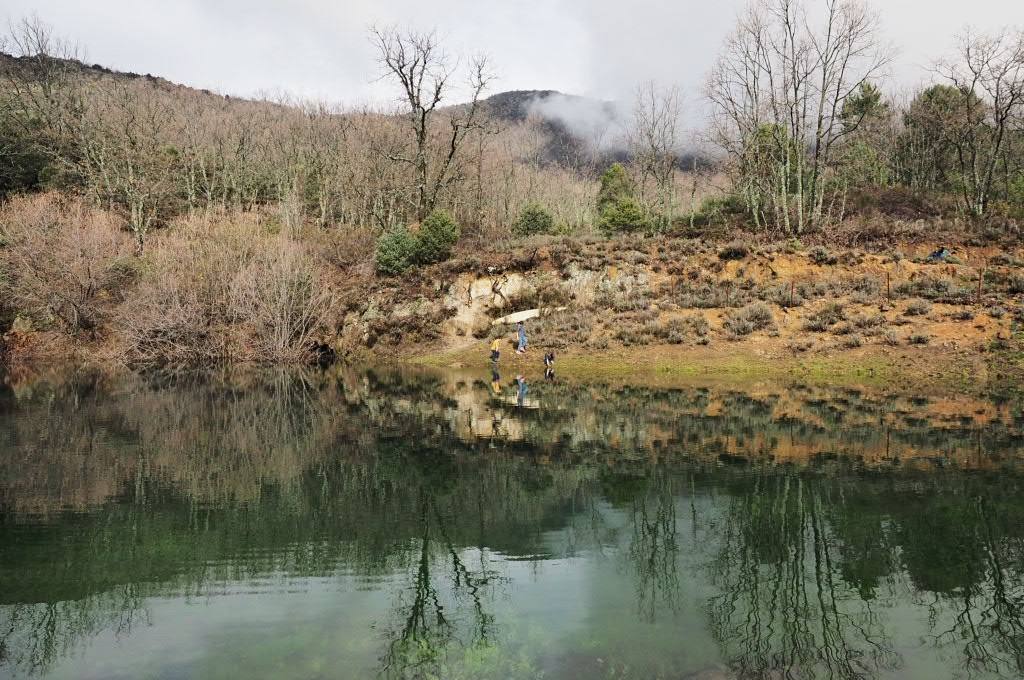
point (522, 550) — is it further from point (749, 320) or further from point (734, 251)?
point (734, 251)

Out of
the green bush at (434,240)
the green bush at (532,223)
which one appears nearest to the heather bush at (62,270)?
the green bush at (434,240)

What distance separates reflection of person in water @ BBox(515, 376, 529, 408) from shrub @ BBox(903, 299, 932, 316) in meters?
16.5

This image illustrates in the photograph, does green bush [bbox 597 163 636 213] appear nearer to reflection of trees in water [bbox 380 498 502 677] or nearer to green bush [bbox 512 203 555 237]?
green bush [bbox 512 203 555 237]

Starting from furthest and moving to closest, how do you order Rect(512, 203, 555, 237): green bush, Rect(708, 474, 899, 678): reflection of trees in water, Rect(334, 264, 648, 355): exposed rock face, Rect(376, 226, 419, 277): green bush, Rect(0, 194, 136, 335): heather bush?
Rect(512, 203, 555, 237): green bush, Rect(376, 226, 419, 277): green bush, Rect(0, 194, 136, 335): heather bush, Rect(334, 264, 648, 355): exposed rock face, Rect(708, 474, 899, 678): reflection of trees in water

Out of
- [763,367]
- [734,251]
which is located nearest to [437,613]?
[763,367]

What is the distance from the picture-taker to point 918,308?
26.2 metres

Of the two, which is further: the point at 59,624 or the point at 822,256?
the point at 822,256

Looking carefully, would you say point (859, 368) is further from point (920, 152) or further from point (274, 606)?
point (920, 152)

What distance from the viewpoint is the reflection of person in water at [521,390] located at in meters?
19.4

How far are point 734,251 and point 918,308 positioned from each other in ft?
31.0

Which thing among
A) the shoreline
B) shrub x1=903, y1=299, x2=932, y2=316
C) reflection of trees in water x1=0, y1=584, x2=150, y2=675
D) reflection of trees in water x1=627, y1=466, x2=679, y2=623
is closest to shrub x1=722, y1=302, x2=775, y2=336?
the shoreline

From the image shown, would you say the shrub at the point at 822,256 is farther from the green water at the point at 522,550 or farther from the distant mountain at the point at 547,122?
the distant mountain at the point at 547,122

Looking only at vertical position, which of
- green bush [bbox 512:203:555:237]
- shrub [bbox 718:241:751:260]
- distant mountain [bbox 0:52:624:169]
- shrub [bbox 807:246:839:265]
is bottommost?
shrub [bbox 807:246:839:265]

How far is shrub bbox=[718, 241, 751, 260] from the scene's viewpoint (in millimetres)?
33250
